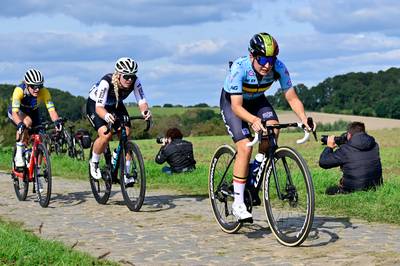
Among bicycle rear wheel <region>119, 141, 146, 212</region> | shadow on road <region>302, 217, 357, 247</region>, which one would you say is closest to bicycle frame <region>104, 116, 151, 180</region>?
bicycle rear wheel <region>119, 141, 146, 212</region>

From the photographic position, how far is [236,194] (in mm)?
7535

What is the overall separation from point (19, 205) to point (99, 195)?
1416 millimetres

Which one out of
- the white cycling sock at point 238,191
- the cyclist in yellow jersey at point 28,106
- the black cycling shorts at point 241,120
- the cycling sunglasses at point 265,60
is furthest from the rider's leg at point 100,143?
the cycling sunglasses at point 265,60

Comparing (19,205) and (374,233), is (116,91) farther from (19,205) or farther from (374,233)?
(374,233)

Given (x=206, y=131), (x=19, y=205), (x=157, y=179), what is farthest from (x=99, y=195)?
(x=206, y=131)

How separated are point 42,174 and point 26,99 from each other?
137 centimetres

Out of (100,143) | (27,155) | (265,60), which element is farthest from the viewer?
(27,155)

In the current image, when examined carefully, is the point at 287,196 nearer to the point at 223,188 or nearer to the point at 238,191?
the point at 238,191

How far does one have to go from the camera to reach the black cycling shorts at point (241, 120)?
7.49 m

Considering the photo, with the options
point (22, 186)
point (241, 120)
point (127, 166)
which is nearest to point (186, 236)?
point (241, 120)

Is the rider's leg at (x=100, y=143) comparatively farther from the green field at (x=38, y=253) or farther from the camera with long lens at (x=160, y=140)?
the camera with long lens at (x=160, y=140)

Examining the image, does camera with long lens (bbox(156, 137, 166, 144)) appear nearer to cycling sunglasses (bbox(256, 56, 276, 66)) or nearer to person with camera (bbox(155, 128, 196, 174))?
person with camera (bbox(155, 128, 196, 174))

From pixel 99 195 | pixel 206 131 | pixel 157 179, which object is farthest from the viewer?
Result: pixel 206 131

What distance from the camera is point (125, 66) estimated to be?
386 inches
